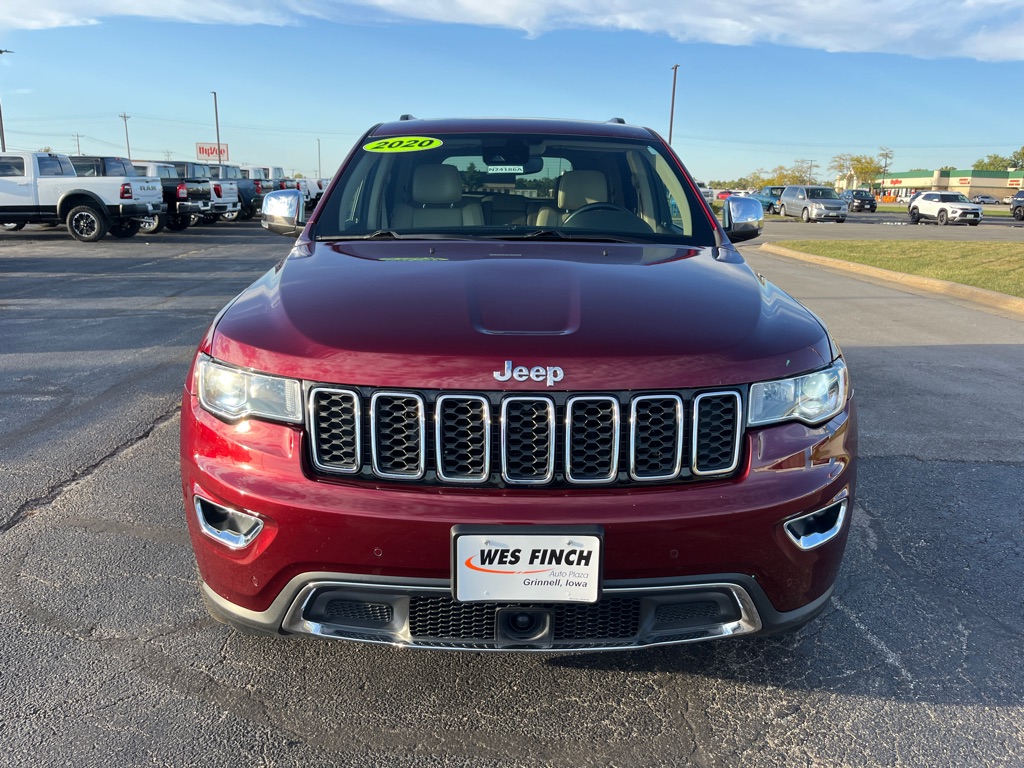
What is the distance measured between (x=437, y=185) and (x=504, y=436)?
1.91 meters

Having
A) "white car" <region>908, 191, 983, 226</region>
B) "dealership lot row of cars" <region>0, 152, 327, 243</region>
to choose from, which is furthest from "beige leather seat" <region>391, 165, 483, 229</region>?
"white car" <region>908, 191, 983, 226</region>

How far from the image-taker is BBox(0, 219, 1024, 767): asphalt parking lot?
7.12 ft

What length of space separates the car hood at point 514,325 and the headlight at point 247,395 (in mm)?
38

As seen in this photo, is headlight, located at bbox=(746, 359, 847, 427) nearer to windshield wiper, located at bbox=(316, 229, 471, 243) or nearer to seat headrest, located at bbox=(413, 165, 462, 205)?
windshield wiper, located at bbox=(316, 229, 471, 243)

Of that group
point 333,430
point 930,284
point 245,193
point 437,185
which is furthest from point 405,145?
point 245,193

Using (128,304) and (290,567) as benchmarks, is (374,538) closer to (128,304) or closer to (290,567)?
(290,567)

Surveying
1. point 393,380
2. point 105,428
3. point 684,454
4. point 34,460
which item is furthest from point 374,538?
point 105,428

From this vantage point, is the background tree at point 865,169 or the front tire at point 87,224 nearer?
the front tire at point 87,224

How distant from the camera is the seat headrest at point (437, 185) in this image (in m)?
3.54

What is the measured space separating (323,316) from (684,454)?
3.42 feet

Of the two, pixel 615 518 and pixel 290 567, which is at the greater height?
pixel 615 518

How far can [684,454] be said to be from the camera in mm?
2061

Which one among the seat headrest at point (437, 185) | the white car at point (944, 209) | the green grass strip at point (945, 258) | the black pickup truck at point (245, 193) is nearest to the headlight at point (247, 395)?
the seat headrest at point (437, 185)

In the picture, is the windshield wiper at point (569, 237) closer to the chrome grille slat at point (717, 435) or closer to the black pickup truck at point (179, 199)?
the chrome grille slat at point (717, 435)
